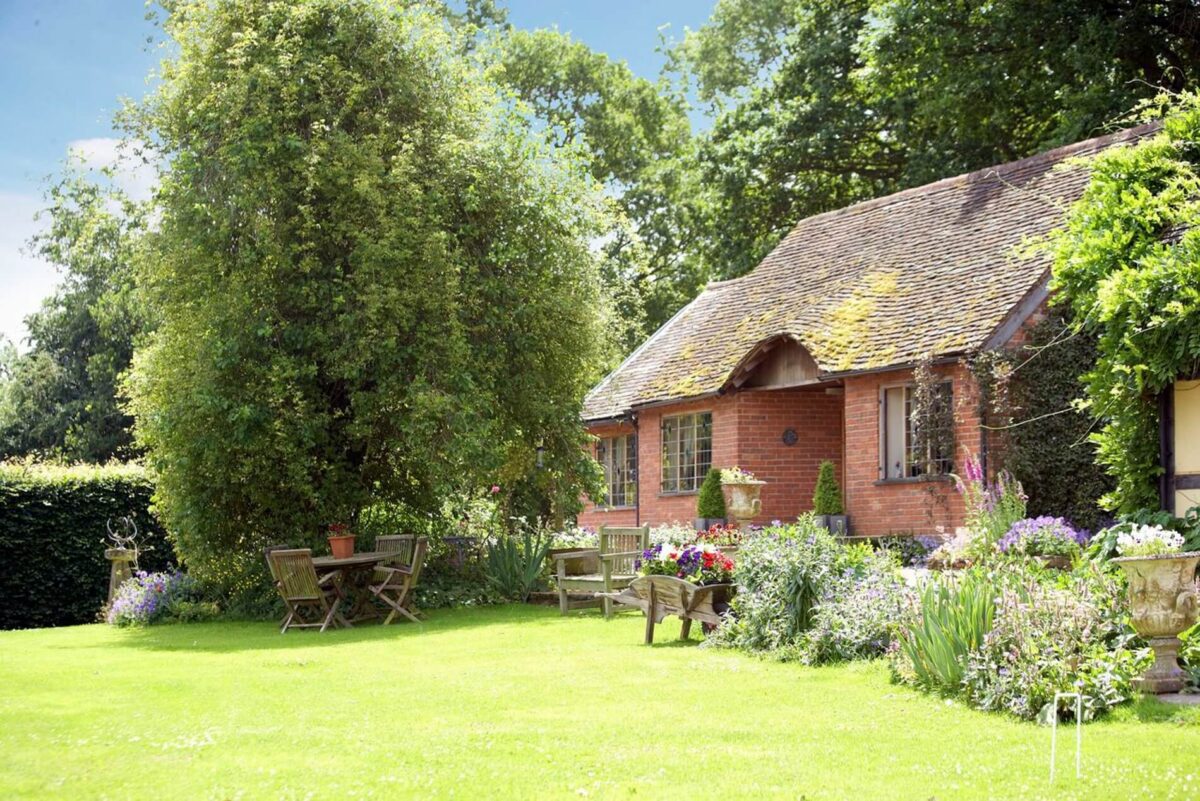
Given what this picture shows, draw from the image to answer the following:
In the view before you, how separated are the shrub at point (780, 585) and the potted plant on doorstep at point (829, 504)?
7329mm

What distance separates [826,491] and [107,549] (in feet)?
37.8

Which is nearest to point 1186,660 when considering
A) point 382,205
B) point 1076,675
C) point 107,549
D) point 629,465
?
point 1076,675

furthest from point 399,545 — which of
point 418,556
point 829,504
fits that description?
point 829,504

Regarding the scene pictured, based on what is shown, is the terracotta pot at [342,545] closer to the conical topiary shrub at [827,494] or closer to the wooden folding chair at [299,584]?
the wooden folding chair at [299,584]

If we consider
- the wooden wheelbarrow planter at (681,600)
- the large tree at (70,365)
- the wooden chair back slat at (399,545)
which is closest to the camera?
the wooden wheelbarrow planter at (681,600)

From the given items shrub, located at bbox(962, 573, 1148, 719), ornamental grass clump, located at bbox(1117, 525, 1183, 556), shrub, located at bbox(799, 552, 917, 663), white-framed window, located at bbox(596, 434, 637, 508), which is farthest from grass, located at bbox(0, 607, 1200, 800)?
white-framed window, located at bbox(596, 434, 637, 508)

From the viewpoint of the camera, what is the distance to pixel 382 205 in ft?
58.6

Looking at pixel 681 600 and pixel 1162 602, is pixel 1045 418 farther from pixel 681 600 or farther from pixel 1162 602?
pixel 1162 602

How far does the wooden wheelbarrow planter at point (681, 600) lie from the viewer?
1295cm

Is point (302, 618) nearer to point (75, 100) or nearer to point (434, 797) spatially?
point (75, 100)

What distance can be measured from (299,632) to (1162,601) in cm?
1116

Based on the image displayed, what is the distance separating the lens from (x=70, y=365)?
138ft

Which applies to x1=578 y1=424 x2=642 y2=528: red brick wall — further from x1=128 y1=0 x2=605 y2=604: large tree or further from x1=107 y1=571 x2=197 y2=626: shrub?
x1=107 y1=571 x2=197 y2=626: shrub

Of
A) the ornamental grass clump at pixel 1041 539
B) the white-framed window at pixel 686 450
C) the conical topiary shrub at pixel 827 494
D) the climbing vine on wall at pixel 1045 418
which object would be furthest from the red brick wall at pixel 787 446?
the ornamental grass clump at pixel 1041 539
